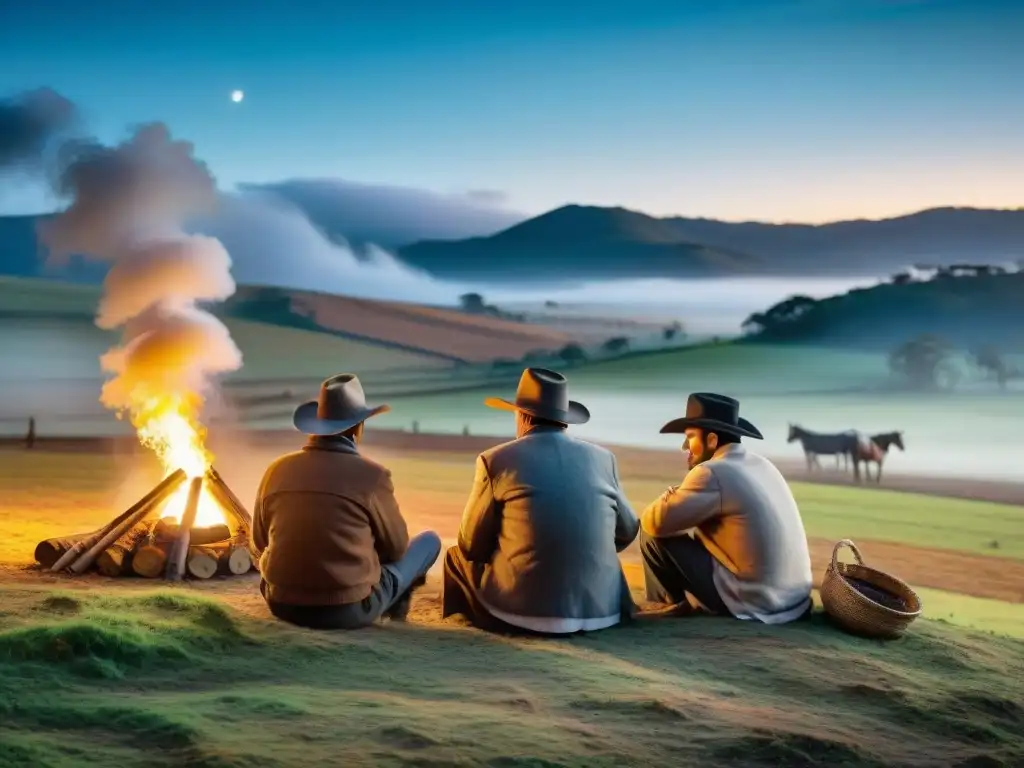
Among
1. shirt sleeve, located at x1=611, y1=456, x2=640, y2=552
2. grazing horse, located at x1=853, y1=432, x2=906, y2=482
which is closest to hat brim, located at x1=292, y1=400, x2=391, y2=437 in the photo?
shirt sleeve, located at x1=611, y1=456, x2=640, y2=552

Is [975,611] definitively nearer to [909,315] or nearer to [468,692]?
[909,315]

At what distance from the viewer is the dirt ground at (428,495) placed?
8.95 m

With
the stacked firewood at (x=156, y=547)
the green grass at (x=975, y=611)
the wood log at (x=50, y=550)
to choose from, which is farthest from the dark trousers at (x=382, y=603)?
the green grass at (x=975, y=611)

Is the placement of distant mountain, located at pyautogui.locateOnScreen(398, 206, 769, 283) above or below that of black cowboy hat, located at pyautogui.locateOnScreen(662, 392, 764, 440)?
above

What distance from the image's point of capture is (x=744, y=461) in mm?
5688

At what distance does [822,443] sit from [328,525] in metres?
6.94

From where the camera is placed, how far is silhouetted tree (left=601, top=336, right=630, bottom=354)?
13078mm

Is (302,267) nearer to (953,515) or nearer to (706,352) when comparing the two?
(706,352)

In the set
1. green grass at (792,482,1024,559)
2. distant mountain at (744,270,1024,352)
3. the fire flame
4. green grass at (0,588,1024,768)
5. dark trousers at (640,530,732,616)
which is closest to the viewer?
green grass at (0,588,1024,768)

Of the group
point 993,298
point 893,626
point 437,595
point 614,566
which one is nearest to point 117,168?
point 437,595

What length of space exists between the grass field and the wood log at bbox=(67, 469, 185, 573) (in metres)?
0.41

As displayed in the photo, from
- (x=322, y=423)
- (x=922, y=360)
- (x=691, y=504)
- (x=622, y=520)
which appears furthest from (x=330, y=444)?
(x=922, y=360)

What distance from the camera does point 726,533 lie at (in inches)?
221

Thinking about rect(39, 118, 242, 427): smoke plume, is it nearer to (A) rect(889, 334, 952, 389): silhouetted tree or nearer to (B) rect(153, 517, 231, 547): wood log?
(B) rect(153, 517, 231, 547): wood log
